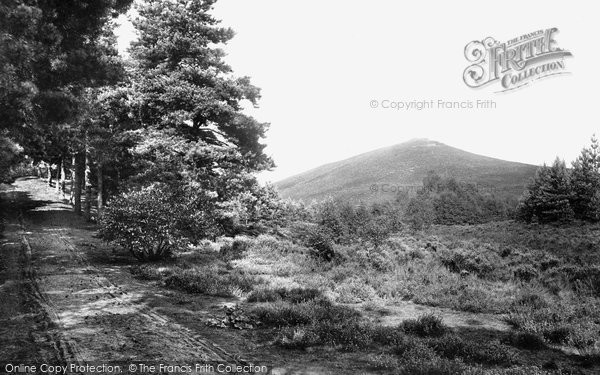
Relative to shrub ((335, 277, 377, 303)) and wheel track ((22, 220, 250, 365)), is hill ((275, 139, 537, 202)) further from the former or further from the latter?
wheel track ((22, 220, 250, 365))

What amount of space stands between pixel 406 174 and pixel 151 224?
383 feet

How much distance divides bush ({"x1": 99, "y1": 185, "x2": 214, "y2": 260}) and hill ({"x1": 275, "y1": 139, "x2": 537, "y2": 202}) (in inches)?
2998

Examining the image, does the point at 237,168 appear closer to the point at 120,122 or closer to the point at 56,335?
the point at 120,122

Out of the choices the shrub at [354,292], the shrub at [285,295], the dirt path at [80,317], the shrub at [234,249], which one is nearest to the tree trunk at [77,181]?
the dirt path at [80,317]

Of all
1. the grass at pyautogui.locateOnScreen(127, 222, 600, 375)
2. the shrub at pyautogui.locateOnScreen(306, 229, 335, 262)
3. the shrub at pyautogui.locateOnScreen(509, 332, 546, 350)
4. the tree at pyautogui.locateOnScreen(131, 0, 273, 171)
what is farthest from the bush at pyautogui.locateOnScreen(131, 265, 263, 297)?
the tree at pyautogui.locateOnScreen(131, 0, 273, 171)

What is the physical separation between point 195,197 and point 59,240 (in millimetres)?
8110

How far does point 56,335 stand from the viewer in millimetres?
6586

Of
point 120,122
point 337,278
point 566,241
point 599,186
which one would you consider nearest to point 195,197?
point 337,278

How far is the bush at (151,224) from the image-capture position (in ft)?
47.1

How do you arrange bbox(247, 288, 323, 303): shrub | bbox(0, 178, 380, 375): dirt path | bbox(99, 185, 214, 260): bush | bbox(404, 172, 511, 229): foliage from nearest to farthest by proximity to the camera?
bbox(0, 178, 380, 375): dirt path, bbox(247, 288, 323, 303): shrub, bbox(99, 185, 214, 260): bush, bbox(404, 172, 511, 229): foliage

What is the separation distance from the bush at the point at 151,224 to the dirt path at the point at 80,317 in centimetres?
124

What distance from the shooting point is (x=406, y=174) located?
123 metres

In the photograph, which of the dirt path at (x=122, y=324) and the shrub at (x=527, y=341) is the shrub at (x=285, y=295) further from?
the shrub at (x=527, y=341)

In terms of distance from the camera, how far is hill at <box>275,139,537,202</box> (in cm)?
10355
